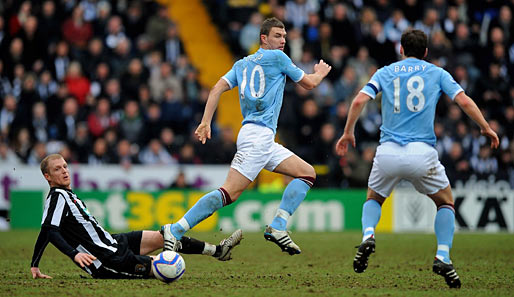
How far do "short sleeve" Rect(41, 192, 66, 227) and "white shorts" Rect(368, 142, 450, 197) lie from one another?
3023 mm

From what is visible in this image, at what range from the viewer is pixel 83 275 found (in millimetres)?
8922

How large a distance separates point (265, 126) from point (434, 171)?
193 centimetres

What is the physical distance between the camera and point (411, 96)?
7848 mm

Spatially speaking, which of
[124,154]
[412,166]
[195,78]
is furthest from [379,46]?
[412,166]

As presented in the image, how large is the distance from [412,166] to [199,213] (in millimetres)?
2293

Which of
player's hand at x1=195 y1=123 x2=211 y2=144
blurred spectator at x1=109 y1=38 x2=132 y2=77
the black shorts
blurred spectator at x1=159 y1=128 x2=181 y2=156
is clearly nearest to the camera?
the black shorts

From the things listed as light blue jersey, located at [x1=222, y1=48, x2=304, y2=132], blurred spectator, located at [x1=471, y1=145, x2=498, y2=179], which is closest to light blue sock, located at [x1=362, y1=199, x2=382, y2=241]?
light blue jersey, located at [x1=222, y1=48, x2=304, y2=132]

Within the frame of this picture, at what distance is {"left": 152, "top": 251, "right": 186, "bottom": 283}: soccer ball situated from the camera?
8.02m

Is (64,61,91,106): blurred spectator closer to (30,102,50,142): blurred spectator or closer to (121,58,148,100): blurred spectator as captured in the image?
(121,58,148,100): blurred spectator

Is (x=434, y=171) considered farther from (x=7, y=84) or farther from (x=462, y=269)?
(x=7, y=84)

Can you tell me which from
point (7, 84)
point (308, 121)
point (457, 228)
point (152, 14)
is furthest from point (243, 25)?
point (457, 228)

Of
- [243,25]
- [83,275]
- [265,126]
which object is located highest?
[243,25]

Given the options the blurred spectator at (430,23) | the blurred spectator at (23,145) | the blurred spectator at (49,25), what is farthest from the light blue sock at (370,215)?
the blurred spectator at (49,25)

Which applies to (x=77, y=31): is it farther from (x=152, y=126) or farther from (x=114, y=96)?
(x=152, y=126)
